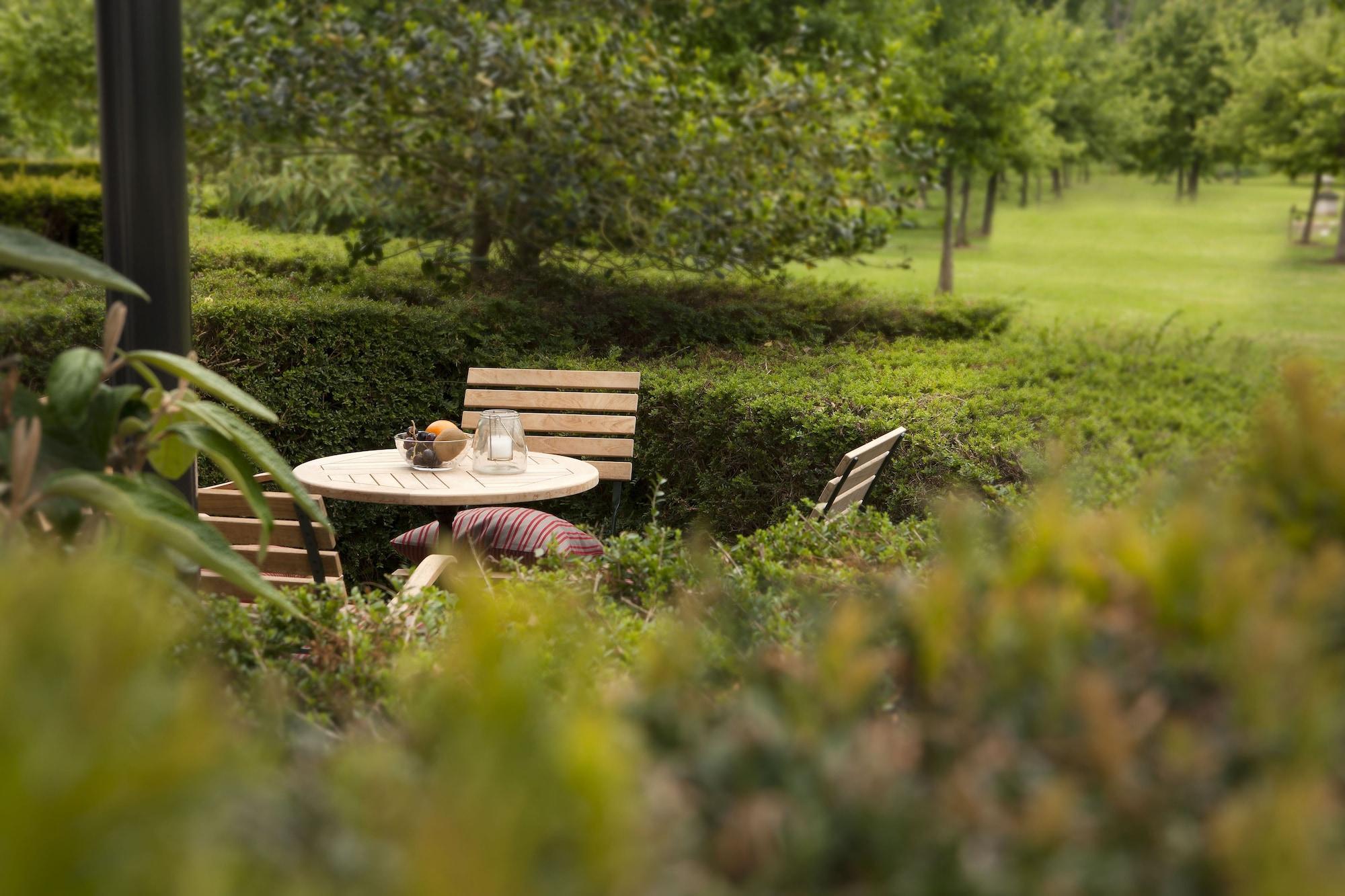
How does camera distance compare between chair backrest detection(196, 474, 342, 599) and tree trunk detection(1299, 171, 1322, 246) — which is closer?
chair backrest detection(196, 474, 342, 599)

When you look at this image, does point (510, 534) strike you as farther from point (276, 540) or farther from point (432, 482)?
point (276, 540)

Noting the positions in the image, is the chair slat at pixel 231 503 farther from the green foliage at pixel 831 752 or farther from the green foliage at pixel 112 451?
the green foliage at pixel 831 752

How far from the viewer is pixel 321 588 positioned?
254 cm

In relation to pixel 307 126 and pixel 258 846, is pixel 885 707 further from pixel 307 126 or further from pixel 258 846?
pixel 307 126

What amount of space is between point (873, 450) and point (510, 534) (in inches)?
58.7

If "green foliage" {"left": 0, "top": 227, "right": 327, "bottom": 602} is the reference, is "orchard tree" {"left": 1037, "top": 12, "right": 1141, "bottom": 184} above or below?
above

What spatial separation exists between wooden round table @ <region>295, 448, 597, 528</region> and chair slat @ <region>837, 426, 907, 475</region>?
3.26 feet

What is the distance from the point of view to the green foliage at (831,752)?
768 millimetres

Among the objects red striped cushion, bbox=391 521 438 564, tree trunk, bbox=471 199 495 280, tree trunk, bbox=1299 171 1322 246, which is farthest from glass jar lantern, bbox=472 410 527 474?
tree trunk, bbox=1299 171 1322 246

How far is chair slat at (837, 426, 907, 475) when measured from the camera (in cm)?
396

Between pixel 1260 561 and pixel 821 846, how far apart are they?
638 millimetres

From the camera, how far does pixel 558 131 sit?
704 cm

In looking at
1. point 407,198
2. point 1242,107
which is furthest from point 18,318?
point 1242,107

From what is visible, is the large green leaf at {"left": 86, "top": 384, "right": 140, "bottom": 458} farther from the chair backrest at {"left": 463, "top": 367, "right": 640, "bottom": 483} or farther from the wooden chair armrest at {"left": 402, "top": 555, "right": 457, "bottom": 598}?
the chair backrest at {"left": 463, "top": 367, "right": 640, "bottom": 483}
